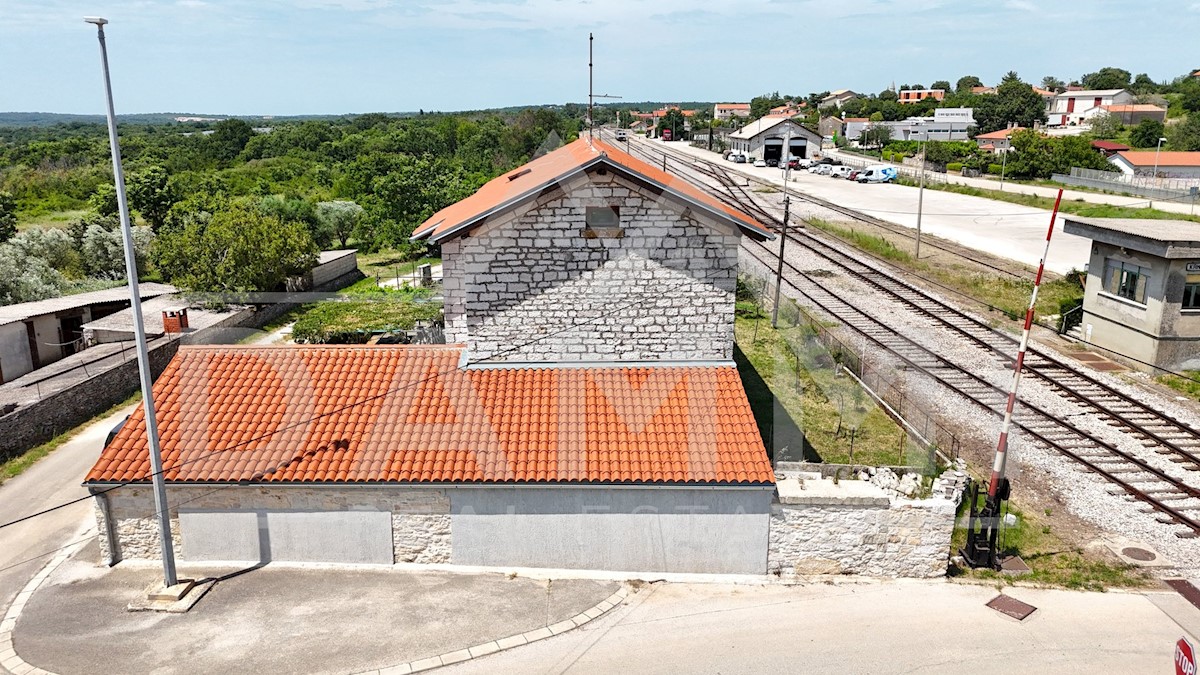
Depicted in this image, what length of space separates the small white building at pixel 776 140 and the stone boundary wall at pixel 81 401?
70.3 metres

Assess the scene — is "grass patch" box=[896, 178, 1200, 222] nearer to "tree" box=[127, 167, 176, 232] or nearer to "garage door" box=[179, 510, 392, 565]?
"garage door" box=[179, 510, 392, 565]

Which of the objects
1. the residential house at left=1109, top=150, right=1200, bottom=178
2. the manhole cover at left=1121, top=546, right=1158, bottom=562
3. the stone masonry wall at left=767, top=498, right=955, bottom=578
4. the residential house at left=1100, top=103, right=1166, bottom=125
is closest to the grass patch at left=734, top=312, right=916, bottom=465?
the stone masonry wall at left=767, top=498, right=955, bottom=578

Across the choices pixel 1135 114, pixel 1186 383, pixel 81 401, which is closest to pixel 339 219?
pixel 81 401

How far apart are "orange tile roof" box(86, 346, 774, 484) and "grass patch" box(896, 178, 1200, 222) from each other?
1444 inches

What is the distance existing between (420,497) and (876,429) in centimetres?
1124

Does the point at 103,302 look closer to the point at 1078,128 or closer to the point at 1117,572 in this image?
the point at 1117,572

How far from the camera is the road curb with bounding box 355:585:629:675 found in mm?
10742

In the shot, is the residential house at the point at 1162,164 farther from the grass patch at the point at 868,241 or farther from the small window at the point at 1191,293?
the small window at the point at 1191,293

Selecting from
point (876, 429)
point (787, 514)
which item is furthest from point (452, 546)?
point (876, 429)

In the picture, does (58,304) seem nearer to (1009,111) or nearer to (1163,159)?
(1163,159)

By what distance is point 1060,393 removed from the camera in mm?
21188

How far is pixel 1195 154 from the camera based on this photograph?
232ft

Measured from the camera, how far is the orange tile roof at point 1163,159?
68250mm

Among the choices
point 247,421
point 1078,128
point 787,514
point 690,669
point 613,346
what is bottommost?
point 690,669
